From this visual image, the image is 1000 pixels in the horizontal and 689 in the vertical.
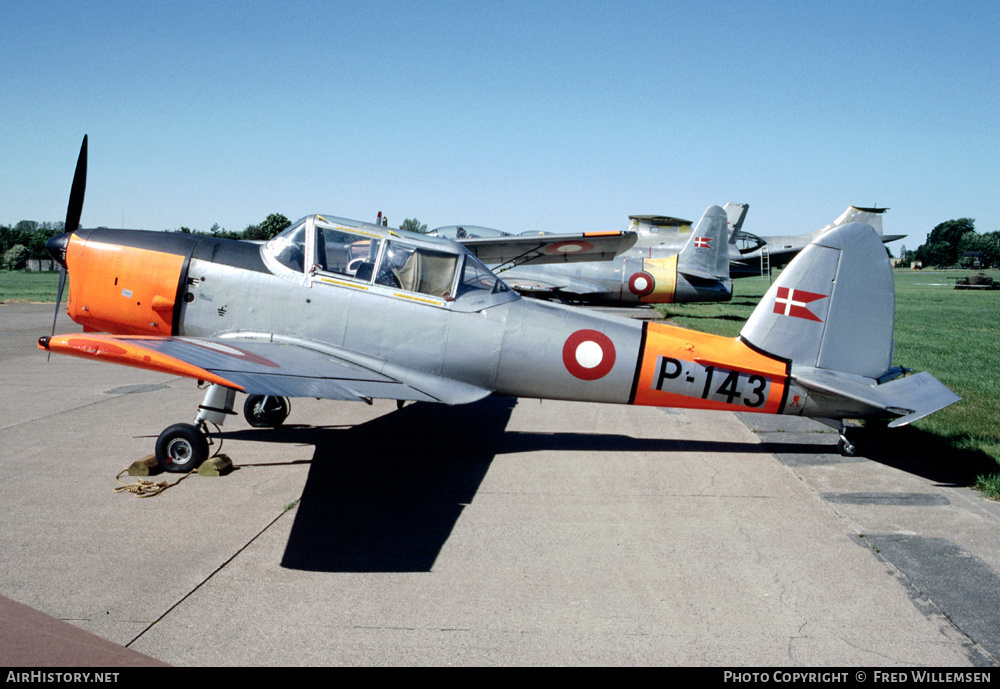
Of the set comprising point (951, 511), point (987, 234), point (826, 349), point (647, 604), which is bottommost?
point (647, 604)

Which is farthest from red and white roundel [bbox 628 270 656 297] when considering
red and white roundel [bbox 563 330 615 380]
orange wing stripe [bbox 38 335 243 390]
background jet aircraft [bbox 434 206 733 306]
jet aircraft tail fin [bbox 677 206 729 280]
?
orange wing stripe [bbox 38 335 243 390]

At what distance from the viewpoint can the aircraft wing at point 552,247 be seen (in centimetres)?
1622

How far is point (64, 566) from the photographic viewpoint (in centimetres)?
427

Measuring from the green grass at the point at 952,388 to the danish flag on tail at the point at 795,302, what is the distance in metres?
1.89

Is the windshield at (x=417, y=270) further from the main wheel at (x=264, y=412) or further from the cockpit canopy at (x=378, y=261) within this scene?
the main wheel at (x=264, y=412)

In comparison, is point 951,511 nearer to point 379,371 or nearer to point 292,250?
point 379,371

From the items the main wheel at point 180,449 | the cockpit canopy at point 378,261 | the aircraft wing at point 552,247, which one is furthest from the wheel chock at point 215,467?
the aircraft wing at point 552,247

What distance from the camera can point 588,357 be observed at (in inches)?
268

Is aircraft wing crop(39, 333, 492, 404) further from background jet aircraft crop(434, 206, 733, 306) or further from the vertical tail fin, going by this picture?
background jet aircraft crop(434, 206, 733, 306)

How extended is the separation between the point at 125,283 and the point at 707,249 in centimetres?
2124

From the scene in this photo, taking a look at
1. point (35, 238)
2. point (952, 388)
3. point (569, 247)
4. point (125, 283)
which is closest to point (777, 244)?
point (569, 247)

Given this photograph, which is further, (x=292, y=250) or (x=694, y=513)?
(x=292, y=250)
